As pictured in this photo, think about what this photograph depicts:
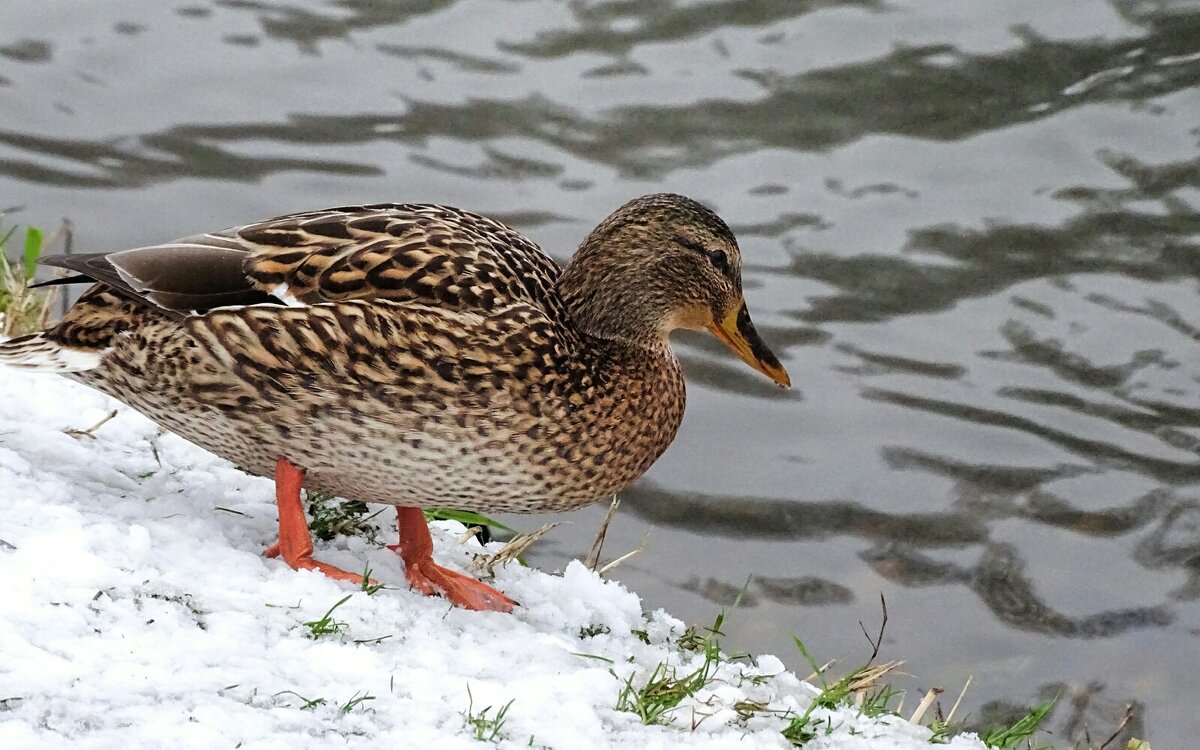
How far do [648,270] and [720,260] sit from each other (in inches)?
8.1

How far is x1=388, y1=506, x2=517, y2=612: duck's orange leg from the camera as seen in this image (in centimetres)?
417

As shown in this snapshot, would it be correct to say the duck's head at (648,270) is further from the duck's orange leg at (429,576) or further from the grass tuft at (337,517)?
the grass tuft at (337,517)

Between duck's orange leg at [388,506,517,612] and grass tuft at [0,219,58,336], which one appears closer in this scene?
duck's orange leg at [388,506,517,612]

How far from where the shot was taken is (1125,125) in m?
8.04

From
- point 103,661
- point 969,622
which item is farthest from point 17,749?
point 969,622

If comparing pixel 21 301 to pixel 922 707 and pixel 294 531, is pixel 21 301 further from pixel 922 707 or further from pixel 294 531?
pixel 922 707

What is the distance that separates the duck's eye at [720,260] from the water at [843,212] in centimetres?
172

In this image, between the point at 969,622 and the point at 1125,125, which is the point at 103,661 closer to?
the point at 969,622

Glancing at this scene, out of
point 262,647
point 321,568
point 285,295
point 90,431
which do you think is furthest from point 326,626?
point 90,431

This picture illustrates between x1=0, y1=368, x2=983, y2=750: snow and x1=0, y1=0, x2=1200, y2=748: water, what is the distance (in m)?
1.91

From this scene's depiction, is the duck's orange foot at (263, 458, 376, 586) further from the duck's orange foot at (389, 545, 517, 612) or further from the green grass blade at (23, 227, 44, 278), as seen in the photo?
the green grass blade at (23, 227, 44, 278)

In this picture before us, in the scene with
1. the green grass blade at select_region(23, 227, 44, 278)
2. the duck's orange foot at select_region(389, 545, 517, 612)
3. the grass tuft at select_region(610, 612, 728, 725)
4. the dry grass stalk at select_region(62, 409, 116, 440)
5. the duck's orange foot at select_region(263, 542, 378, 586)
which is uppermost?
the green grass blade at select_region(23, 227, 44, 278)

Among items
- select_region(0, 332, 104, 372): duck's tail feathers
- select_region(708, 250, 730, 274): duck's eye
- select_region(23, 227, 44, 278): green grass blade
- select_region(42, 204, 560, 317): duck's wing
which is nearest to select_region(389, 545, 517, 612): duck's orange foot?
select_region(42, 204, 560, 317): duck's wing

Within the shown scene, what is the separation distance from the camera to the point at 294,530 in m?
4.02
